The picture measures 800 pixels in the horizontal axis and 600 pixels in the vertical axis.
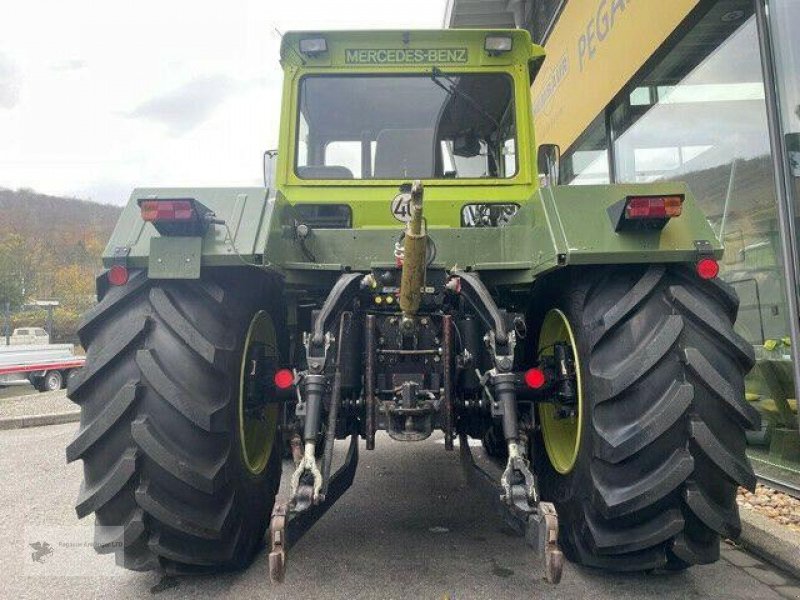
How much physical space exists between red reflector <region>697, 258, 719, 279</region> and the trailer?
55.9 ft

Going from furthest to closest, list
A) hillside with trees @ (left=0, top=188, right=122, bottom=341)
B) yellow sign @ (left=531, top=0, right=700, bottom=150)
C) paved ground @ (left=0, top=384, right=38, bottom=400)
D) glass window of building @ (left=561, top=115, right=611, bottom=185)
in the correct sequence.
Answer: hillside with trees @ (left=0, top=188, right=122, bottom=341), paved ground @ (left=0, top=384, right=38, bottom=400), glass window of building @ (left=561, top=115, right=611, bottom=185), yellow sign @ (left=531, top=0, right=700, bottom=150)

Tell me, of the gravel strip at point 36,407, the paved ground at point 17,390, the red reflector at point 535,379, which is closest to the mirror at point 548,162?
the red reflector at point 535,379

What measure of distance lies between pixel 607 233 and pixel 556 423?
1.16 m

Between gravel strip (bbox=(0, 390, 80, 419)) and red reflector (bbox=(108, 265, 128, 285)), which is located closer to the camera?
red reflector (bbox=(108, 265, 128, 285))

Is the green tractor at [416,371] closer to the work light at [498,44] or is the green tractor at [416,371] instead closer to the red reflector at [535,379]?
the red reflector at [535,379]

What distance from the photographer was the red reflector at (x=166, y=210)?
2.44m

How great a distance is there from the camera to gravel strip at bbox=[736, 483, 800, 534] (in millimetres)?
3581

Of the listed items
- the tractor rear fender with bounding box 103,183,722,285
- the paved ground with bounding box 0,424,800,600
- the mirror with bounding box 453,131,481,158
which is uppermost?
the mirror with bounding box 453,131,481,158

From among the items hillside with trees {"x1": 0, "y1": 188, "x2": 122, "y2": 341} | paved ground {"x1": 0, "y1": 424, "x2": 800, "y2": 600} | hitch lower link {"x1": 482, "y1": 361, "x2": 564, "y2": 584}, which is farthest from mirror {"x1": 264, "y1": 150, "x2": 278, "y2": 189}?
hillside with trees {"x1": 0, "y1": 188, "x2": 122, "y2": 341}

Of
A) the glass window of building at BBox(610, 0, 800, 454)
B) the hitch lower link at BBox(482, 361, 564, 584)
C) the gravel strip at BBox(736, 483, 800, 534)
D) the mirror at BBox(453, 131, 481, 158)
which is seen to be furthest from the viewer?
the glass window of building at BBox(610, 0, 800, 454)

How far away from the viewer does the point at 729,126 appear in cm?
505

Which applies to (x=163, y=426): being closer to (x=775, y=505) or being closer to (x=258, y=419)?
(x=258, y=419)

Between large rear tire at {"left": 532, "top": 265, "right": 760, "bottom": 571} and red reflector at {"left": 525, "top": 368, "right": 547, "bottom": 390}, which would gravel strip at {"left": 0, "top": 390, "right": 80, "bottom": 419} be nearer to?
red reflector at {"left": 525, "top": 368, "right": 547, "bottom": 390}

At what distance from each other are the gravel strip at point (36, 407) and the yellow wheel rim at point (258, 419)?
7.13 meters
